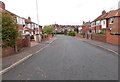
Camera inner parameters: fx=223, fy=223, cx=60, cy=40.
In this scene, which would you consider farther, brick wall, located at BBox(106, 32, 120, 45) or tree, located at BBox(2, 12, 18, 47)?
brick wall, located at BBox(106, 32, 120, 45)

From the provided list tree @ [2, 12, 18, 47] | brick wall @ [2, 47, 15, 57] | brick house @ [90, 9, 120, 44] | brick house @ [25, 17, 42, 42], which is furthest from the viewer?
brick house @ [25, 17, 42, 42]

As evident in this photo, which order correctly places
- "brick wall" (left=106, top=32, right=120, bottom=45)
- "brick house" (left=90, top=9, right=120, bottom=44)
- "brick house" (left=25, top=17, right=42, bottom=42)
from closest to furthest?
"brick wall" (left=106, top=32, right=120, bottom=45), "brick house" (left=90, top=9, right=120, bottom=44), "brick house" (left=25, top=17, right=42, bottom=42)

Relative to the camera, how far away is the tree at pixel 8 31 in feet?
64.6

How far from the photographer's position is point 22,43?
96.6 ft

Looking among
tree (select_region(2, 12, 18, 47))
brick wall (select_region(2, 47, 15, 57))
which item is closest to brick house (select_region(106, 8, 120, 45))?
tree (select_region(2, 12, 18, 47))

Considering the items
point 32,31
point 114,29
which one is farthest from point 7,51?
point 32,31

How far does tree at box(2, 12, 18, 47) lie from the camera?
64.6ft

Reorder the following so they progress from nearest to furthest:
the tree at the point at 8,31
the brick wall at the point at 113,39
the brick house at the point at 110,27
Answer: the tree at the point at 8,31 < the brick wall at the point at 113,39 < the brick house at the point at 110,27

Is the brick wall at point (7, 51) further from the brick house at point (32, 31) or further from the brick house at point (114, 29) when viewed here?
the brick house at point (32, 31)

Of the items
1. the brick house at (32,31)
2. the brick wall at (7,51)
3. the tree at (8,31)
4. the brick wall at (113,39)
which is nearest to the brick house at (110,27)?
the brick wall at (113,39)

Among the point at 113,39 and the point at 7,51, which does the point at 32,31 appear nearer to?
the point at 113,39

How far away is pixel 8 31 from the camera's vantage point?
1991 cm

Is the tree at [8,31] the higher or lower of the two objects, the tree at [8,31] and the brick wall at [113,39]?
the higher

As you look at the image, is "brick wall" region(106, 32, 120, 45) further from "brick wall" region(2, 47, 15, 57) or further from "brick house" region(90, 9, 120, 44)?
"brick wall" region(2, 47, 15, 57)
